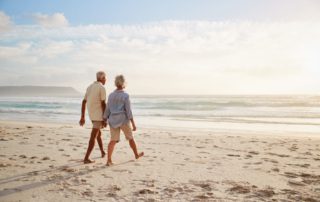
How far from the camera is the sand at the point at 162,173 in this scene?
4156 millimetres

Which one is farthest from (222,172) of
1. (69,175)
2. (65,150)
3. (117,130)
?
(65,150)

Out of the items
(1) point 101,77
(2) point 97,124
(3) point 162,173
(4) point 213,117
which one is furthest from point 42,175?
(4) point 213,117

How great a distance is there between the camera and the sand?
416 centimetres

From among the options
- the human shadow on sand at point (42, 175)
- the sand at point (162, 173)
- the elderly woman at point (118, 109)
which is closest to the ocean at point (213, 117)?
the sand at point (162, 173)

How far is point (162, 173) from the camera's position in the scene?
5.28 metres

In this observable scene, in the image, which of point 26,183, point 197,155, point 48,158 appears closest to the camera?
point 26,183

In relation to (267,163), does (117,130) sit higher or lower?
higher

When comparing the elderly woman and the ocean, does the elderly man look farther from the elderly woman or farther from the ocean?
the ocean

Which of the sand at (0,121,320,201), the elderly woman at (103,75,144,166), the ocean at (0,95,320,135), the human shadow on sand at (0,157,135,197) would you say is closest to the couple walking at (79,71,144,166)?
the elderly woman at (103,75,144,166)

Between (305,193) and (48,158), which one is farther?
(48,158)

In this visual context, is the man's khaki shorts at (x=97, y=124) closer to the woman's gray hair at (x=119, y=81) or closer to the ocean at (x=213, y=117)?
the woman's gray hair at (x=119, y=81)

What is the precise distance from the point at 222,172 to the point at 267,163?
4.62ft

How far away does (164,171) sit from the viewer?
17.8 feet

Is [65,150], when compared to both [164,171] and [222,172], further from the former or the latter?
[222,172]
